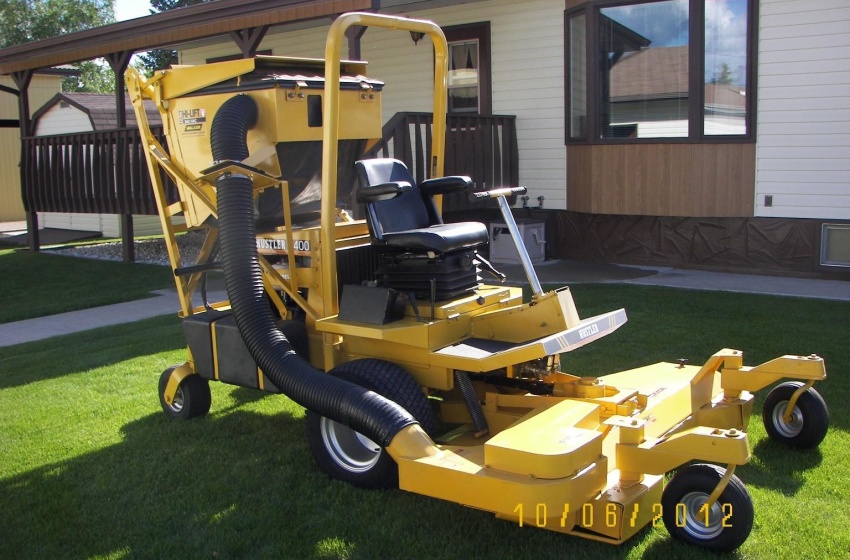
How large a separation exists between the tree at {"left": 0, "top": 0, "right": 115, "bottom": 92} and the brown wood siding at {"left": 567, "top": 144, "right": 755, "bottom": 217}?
2800 cm

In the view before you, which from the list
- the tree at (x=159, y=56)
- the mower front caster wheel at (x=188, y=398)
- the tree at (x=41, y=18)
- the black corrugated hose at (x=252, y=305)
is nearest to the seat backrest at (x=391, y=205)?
the black corrugated hose at (x=252, y=305)

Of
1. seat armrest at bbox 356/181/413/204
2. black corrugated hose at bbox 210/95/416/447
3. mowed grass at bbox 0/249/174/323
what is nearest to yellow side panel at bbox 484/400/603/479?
black corrugated hose at bbox 210/95/416/447

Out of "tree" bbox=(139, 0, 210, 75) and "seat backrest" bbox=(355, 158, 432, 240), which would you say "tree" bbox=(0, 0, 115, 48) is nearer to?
"tree" bbox=(139, 0, 210, 75)

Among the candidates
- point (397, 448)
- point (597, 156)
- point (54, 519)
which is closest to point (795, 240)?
point (597, 156)

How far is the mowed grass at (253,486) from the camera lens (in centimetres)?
384

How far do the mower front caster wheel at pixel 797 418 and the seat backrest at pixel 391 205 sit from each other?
2.26 m

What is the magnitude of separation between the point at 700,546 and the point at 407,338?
1714mm

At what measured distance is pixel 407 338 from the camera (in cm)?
447

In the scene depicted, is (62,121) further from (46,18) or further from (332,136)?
(46,18)

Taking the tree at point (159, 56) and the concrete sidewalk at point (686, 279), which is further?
the tree at point (159, 56)

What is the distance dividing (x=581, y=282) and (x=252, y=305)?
236 inches

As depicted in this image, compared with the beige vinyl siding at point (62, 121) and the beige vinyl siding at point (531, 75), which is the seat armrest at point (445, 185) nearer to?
the beige vinyl siding at point (531, 75)

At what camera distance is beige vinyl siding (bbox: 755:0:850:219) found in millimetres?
9500
